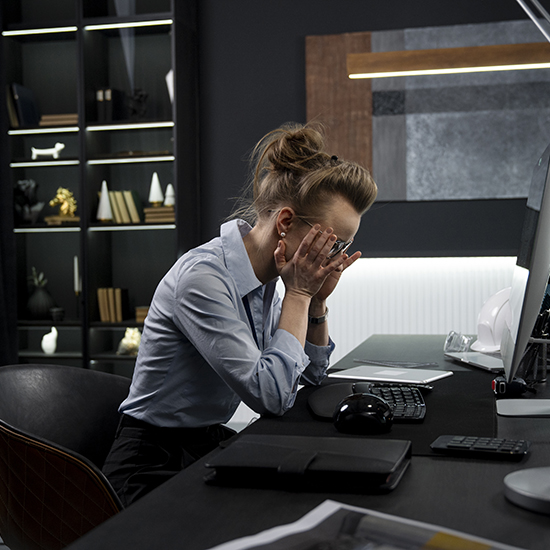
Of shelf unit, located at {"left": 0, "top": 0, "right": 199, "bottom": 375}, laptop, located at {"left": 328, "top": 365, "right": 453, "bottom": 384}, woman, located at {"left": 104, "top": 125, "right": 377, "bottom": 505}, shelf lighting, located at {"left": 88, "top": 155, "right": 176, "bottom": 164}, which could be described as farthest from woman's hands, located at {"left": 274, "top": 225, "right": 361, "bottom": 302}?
shelf lighting, located at {"left": 88, "top": 155, "right": 176, "bottom": 164}

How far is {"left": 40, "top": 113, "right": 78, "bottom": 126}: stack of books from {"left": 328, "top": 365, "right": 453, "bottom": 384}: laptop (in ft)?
9.41

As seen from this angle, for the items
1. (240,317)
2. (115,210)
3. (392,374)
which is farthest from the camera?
(115,210)

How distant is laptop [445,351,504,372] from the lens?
167 cm

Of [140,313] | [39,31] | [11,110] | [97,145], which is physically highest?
[39,31]

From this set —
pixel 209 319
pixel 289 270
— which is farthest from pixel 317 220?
pixel 209 319

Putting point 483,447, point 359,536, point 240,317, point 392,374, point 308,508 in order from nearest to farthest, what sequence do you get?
1. point 359,536
2. point 308,508
3. point 483,447
4. point 240,317
5. point 392,374

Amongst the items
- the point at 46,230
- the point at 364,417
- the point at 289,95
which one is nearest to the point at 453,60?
the point at 289,95

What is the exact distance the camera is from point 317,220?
4.63 feet

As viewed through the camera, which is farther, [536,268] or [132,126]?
[132,126]

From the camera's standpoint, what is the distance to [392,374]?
5.22 feet

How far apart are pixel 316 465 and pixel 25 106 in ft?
12.8

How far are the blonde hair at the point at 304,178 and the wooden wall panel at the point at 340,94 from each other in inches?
94.9

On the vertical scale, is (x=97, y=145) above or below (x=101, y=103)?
below

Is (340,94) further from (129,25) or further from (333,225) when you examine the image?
(333,225)
